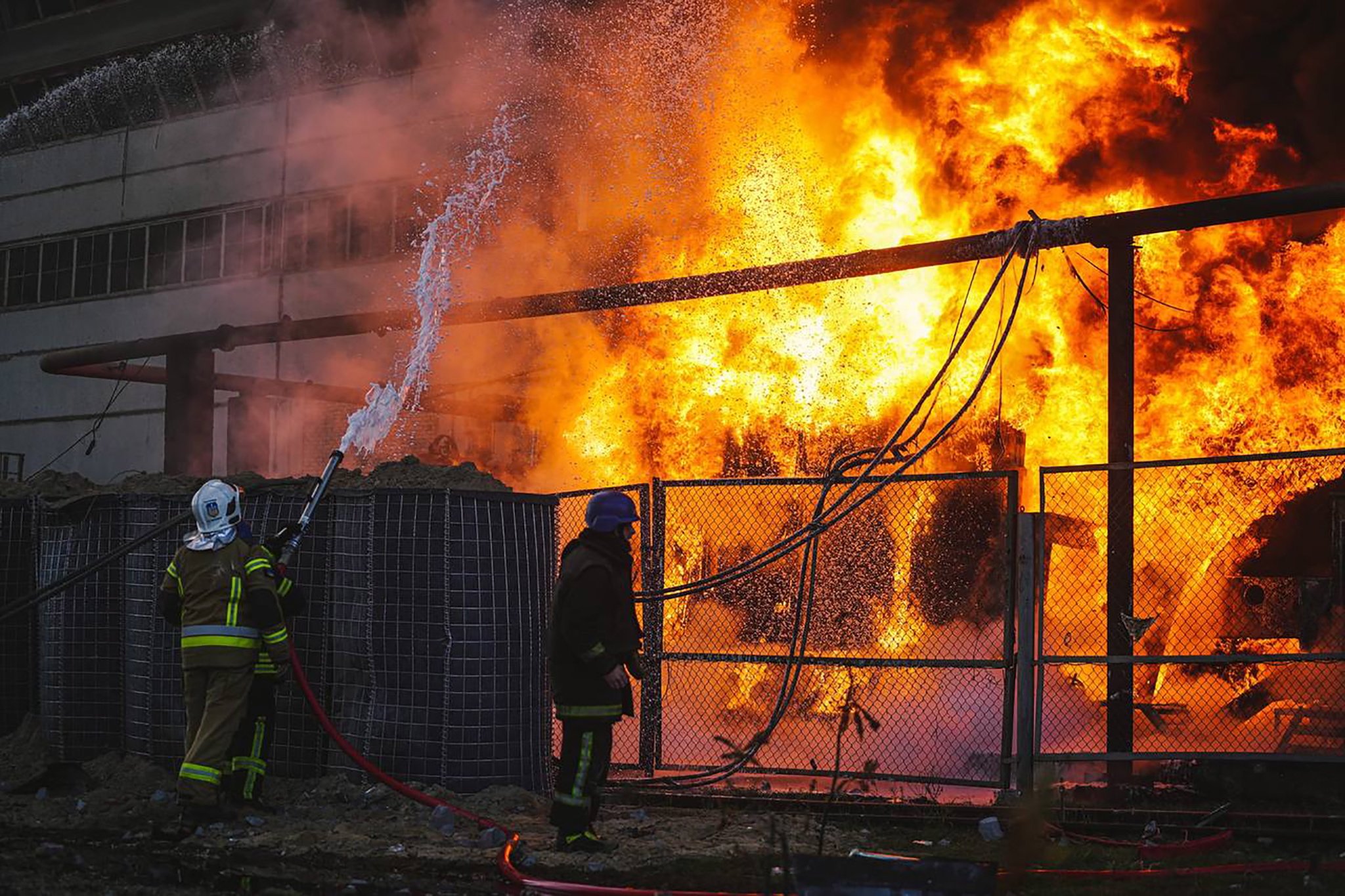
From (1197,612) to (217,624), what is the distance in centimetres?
731

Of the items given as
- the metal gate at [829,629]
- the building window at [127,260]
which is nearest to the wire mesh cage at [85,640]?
the metal gate at [829,629]

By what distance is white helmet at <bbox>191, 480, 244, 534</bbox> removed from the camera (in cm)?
739

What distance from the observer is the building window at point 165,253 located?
23562 mm

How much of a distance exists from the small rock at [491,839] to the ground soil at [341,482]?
2047 mm

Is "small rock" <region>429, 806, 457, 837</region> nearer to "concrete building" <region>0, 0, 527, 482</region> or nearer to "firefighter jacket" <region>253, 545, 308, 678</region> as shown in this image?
"firefighter jacket" <region>253, 545, 308, 678</region>

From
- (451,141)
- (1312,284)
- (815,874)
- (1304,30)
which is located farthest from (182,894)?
(451,141)

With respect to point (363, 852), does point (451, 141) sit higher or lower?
higher

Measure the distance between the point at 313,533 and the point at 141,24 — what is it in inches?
738

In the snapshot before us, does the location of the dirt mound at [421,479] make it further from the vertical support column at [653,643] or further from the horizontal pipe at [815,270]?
the horizontal pipe at [815,270]

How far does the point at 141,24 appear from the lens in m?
23.4

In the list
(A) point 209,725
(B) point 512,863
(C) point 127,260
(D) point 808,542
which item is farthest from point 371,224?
(B) point 512,863

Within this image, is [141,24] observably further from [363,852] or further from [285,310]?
[363,852]

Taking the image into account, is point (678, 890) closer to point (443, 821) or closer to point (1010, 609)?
point (443, 821)

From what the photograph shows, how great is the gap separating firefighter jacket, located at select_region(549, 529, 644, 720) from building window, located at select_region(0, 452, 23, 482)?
1916 cm
